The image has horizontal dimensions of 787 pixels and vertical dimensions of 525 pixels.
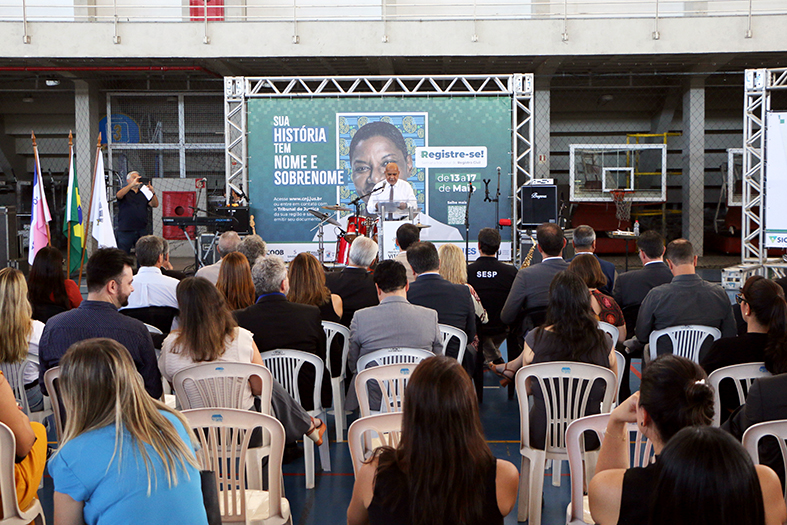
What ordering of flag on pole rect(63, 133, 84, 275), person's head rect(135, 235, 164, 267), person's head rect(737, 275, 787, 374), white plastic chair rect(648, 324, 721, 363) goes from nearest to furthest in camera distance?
person's head rect(737, 275, 787, 374), white plastic chair rect(648, 324, 721, 363), person's head rect(135, 235, 164, 267), flag on pole rect(63, 133, 84, 275)

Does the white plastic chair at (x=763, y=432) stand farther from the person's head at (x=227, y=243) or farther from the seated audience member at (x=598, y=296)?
the person's head at (x=227, y=243)

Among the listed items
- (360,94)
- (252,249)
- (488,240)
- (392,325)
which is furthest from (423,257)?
(360,94)

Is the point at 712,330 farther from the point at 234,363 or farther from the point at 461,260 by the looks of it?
the point at 234,363

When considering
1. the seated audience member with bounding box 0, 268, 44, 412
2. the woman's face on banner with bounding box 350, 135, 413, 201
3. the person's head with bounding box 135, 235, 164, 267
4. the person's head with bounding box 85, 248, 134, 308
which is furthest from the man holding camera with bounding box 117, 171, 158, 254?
the person's head with bounding box 85, 248, 134, 308

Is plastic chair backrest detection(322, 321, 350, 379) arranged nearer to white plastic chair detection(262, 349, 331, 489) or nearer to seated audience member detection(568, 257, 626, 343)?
white plastic chair detection(262, 349, 331, 489)

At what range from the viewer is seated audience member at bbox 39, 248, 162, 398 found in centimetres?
284

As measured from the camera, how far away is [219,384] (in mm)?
2830

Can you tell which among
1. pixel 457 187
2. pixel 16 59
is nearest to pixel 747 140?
pixel 457 187

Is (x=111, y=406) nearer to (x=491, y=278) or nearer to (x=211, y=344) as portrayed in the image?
(x=211, y=344)

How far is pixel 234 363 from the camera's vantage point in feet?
9.14

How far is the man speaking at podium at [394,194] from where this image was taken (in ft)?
28.9

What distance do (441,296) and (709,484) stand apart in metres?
2.88

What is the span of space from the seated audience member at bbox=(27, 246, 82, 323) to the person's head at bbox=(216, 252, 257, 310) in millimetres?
957

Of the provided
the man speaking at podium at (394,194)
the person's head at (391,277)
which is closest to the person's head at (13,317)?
the person's head at (391,277)
